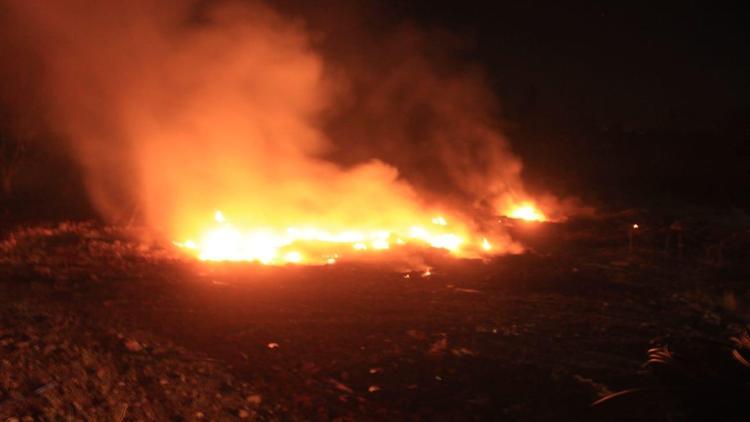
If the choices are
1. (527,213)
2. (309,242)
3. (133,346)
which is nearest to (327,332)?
(133,346)

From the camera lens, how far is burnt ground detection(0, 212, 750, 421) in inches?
179

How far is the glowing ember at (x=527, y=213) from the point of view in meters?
19.7

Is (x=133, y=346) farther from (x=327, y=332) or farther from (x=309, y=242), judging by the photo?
(x=309, y=242)

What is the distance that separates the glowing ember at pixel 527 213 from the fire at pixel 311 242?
5.42m

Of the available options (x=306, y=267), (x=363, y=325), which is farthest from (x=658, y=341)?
(x=306, y=267)

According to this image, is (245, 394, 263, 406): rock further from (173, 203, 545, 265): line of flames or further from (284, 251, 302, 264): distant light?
(284, 251, 302, 264): distant light

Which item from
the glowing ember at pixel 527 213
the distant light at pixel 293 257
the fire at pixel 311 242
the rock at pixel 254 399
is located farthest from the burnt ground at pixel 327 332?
the glowing ember at pixel 527 213

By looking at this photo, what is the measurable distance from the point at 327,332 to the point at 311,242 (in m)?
5.57

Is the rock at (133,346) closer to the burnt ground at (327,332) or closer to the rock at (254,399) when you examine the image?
the burnt ground at (327,332)

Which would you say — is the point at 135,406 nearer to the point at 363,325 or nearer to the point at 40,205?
the point at 363,325

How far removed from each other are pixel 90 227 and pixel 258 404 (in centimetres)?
799

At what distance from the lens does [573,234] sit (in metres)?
16.2

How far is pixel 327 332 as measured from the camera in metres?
6.81

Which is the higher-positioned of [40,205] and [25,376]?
[40,205]
